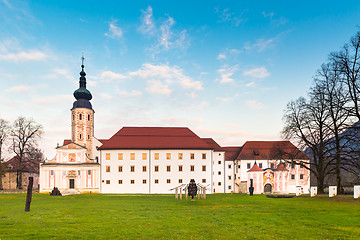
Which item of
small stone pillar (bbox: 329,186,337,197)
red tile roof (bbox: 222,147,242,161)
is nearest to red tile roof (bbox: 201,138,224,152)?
red tile roof (bbox: 222,147,242,161)

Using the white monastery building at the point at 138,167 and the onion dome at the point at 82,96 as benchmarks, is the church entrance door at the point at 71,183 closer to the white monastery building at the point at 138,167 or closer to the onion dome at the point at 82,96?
the white monastery building at the point at 138,167

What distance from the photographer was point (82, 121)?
190 ft

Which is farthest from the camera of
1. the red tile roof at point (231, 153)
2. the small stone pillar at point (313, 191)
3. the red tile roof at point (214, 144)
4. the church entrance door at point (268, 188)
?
the red tile roof at point (231, 153)

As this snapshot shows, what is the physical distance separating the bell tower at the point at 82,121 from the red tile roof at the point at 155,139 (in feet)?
13.4

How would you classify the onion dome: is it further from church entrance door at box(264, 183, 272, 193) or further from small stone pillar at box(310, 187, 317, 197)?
small stone pillar at box(310, 187, 317, 197)

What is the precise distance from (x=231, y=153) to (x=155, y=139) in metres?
19.4

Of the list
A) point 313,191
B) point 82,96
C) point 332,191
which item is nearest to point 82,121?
point 82,96

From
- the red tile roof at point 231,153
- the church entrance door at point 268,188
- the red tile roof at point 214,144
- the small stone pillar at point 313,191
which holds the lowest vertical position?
the church entrance door at point 268,188

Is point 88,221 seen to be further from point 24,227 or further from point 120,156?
point 120,156

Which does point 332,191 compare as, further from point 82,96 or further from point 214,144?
point 82,96

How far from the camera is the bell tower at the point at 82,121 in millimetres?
57781

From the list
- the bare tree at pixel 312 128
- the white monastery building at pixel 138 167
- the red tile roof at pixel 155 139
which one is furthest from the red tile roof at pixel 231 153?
the bare tree at pixel 312 128

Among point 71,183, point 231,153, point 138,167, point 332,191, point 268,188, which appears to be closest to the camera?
point 332,191

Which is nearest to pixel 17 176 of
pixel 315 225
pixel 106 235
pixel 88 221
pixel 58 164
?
pixel 58 164
